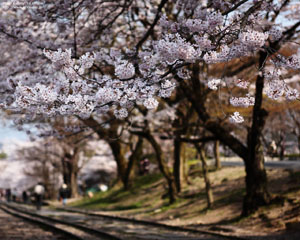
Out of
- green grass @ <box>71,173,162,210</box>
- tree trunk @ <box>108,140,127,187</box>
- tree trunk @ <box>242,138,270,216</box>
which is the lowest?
green grass @ <box>71,173,162,210</box>

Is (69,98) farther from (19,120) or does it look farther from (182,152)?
(182,152)

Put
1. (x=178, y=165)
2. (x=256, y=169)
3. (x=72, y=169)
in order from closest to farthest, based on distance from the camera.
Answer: (x=256, y=169)
(x=178, y=165)
(x=72, y=169)

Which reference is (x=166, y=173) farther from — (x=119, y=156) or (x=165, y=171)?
(x=119, y=156)

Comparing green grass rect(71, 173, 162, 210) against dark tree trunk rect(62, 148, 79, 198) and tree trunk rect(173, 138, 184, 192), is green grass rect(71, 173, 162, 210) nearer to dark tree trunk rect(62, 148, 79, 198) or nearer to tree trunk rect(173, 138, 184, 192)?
tree trunk rect(173, 138, 184, 192)

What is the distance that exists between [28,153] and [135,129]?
30.8 meters

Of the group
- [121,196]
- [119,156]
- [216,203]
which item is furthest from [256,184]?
[119,156]

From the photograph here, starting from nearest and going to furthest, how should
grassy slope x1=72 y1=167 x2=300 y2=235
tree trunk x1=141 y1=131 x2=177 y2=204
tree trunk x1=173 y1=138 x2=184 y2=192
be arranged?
grassy slope x1=72 y1=167 x2=300 y2=235
tree trunk x1=141 y1=131 x2=177 y2=204
tree trunk x1=173 y1=138 x2=184 y2=192

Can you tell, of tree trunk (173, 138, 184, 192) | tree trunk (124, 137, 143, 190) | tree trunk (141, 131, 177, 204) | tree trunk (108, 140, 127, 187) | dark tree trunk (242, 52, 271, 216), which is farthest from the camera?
tree trunk (108, 140, 127, 187)

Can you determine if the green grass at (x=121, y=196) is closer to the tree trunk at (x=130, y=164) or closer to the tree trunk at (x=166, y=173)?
the tree trunk at (x=130, y=164)

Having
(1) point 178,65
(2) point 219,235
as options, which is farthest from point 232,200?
(1) point 178,65

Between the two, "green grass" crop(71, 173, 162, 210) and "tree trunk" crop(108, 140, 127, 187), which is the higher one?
"tree trunk" crop(108, 140, 127, 187)

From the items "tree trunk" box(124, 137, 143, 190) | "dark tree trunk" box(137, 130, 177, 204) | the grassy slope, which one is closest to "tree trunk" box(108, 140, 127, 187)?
"tree trunk" box(124, 137, 143, 190)

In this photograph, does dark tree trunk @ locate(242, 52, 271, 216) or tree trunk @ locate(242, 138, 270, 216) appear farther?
tree trunk @ locate(242, 138, 270, 216)

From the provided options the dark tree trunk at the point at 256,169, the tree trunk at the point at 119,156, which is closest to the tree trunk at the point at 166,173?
the dark tree trunk at the point at 256,169
